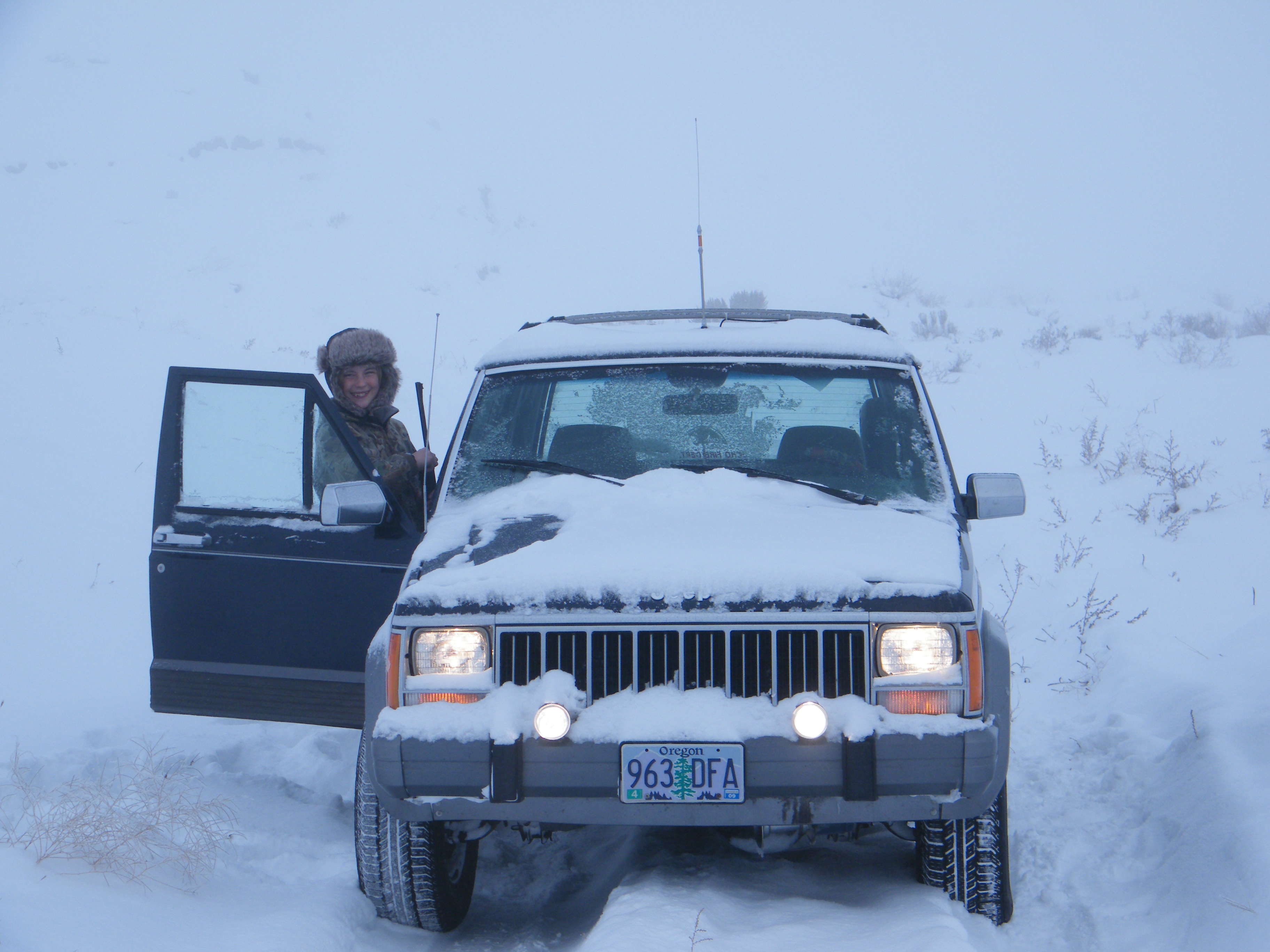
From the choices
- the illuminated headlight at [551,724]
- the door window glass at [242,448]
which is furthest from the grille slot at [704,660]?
the door window glass at [242,448]

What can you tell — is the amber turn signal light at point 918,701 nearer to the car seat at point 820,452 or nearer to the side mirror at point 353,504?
the car seat at point 820,452

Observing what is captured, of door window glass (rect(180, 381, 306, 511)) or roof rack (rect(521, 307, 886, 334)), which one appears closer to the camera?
door window glass (rect(180, 381, 306, 511))

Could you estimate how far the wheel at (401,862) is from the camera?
312cm

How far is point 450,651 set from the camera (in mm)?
2867

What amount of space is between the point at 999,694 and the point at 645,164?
2009 inches

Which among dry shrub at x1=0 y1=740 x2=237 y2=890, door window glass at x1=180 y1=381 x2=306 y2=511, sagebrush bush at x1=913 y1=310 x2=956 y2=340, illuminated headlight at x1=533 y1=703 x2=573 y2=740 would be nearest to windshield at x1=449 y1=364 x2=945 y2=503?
door window glass at x1=180 y1=381 x2=306 y2=511

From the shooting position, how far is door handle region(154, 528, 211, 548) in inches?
154

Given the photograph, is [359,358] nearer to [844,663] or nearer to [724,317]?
[724,317]

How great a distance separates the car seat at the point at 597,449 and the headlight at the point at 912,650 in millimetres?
1264

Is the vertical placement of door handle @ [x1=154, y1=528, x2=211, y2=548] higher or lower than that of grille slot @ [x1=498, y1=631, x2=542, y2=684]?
higher

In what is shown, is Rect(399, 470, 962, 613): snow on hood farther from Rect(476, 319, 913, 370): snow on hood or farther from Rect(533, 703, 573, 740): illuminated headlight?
Rect(476, 319, 913, 370): snow on hood

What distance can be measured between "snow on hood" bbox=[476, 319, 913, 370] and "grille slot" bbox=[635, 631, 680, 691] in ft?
4.70

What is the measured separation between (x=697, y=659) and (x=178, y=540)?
2.22 metres

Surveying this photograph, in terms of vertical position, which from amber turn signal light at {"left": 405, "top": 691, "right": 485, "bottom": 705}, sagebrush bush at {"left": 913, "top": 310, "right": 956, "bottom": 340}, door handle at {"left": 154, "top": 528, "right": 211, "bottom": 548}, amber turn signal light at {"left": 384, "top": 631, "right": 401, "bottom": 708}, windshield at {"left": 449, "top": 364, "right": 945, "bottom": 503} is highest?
sagebrush bush at {"left": 913, "top": 310, "right": 956, "bottom": 340}
